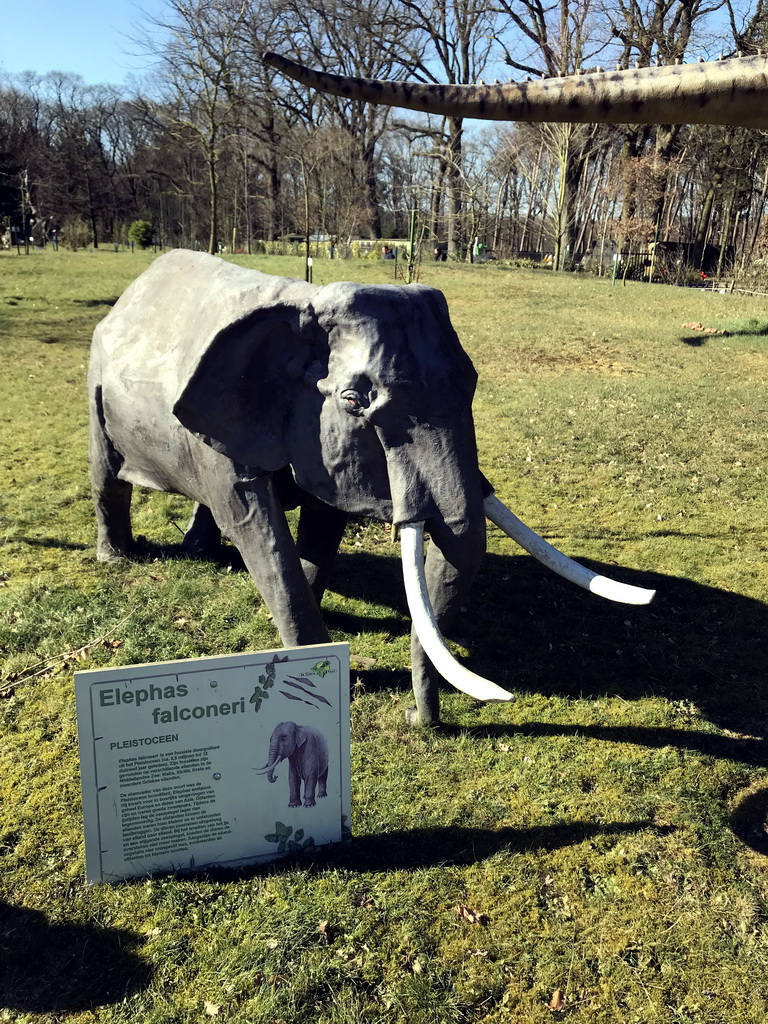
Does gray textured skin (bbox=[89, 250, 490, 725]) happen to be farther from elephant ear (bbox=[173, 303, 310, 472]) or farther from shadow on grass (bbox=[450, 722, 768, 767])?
shadow on grass (bbox=[450, 722, 768, 767])

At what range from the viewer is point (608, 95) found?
2.38 metres

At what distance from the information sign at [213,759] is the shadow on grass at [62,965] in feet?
0.88

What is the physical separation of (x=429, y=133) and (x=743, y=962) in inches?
1758

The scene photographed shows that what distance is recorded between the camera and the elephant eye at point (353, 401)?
12.5 ft

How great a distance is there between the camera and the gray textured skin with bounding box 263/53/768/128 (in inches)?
87.2

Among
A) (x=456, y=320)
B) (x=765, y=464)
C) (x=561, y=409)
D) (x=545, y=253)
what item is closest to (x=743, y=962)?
(x=765, y=464)

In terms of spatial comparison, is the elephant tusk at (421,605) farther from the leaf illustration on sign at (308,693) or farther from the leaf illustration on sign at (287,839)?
the leaf illustration on sign at (287,839)

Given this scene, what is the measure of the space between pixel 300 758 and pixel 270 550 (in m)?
1.25

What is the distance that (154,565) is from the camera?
680 cm

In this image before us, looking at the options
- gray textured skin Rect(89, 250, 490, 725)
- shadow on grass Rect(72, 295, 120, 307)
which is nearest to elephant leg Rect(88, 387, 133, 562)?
gray textured skin Rect(89, 250, 490, 725)

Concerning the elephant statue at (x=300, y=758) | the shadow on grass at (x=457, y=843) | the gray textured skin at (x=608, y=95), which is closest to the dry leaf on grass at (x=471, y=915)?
the shadow on grass at (x=457, y=843)

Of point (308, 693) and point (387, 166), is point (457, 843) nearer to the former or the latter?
point (308, 693)

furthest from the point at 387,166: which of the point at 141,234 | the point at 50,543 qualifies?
the point at 50,543

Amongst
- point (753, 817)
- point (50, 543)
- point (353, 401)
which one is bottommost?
point (753, 817)
